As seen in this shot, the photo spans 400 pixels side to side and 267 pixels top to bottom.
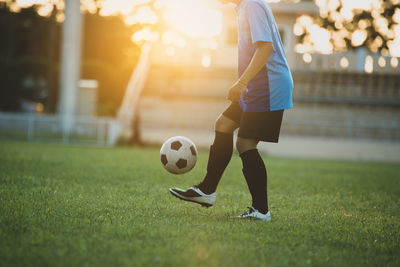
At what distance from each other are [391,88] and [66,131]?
1127 cm

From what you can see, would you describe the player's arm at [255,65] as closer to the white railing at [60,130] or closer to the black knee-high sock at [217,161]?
the black knee-high sock at [217,161]

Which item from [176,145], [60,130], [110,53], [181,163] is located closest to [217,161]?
[181,163]

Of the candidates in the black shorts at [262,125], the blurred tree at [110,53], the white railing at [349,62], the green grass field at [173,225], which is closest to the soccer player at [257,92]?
the black shorts at [262,125]

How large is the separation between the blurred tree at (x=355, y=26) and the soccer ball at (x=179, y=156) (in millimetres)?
19342

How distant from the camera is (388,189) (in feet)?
22.1

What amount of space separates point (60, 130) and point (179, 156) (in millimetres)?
10681

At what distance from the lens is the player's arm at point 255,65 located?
3656 mm

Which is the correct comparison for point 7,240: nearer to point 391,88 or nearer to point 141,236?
point 141,236

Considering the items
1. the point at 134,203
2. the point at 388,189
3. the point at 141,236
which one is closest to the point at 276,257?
the point at 141,236

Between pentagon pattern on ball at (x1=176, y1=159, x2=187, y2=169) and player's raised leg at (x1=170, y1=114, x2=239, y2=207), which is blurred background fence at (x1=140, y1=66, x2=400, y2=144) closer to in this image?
pentagon pattern on ball at (x1=176, y1=159, x2=187, y2=169)

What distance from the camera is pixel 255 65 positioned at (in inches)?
144

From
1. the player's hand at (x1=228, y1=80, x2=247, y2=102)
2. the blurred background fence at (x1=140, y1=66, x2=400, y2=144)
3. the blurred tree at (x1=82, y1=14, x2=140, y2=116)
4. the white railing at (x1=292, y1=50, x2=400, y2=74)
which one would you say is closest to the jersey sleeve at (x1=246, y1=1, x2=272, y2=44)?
the player's hand at (x1=228, y1=80, x2=247, y2=102)

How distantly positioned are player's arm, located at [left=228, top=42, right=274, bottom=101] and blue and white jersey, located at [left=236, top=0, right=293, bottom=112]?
52 mm

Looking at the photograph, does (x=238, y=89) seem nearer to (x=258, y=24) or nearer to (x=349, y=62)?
(x=258, y=24)
